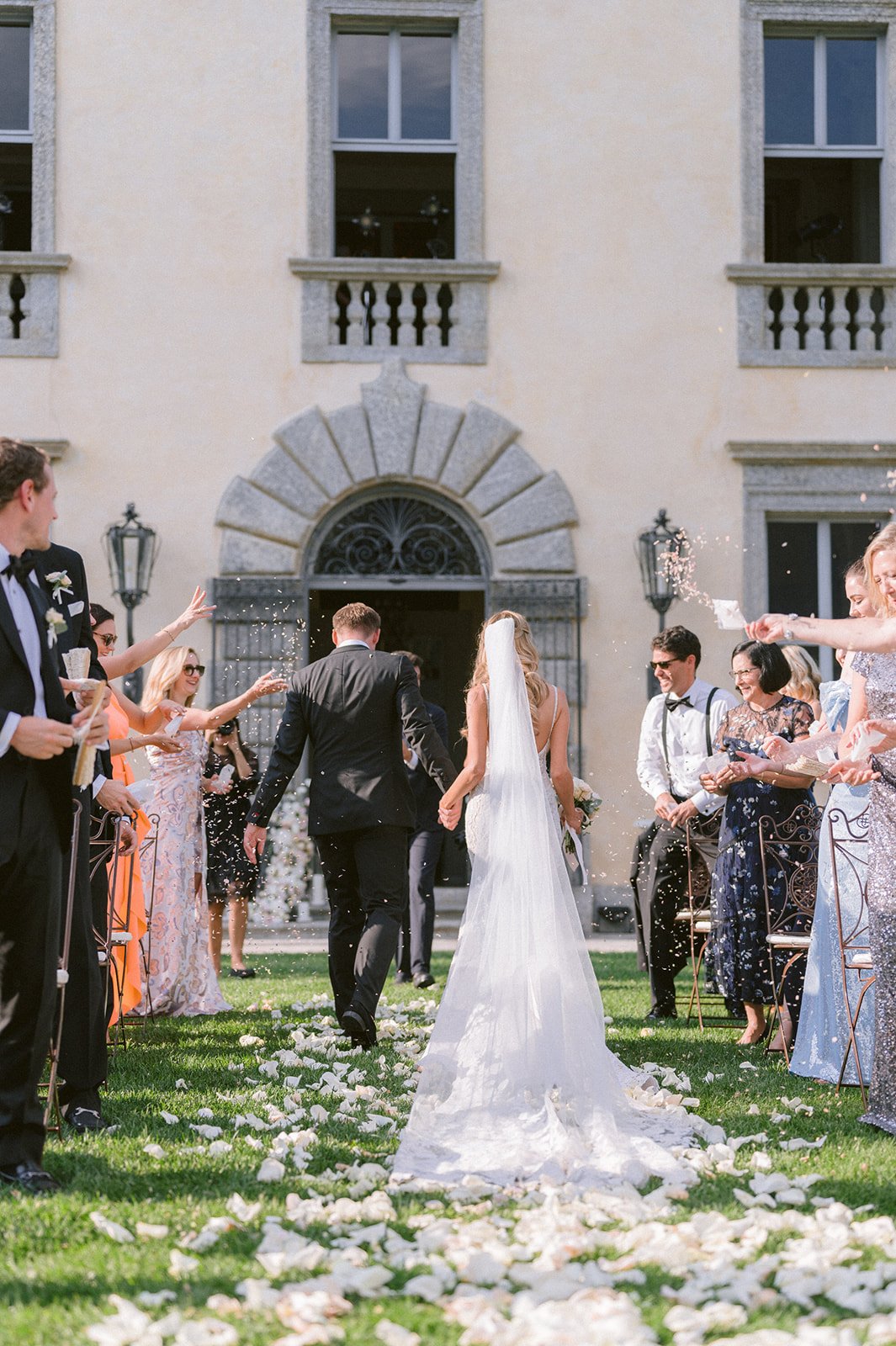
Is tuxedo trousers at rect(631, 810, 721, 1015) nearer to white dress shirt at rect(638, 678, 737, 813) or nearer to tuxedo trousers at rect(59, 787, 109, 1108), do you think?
white dress shirt at rect(638, 678, 737, 813)

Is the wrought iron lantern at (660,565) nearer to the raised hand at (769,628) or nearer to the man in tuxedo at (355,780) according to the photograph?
the man in tuxedo at (355,780)

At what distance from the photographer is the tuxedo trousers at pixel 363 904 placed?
6.53m

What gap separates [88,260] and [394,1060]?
8143mm

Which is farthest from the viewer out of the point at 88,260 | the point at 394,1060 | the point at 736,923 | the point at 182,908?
the point at 88,260

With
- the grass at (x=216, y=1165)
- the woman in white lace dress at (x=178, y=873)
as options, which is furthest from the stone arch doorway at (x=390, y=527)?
the grass at (x=216, y=1165)

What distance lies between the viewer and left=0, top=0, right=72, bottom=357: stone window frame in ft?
40.3

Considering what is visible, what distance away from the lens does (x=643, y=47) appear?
12578mm

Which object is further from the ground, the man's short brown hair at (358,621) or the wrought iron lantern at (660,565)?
the wrought iron lantern at (660,565)

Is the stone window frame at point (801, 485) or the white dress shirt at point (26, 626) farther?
the stone window frame at point (801, 485)

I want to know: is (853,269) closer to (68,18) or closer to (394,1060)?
(68,18)

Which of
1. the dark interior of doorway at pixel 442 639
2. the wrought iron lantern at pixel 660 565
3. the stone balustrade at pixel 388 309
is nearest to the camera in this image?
the wrought iron lantern at pixel 660 565

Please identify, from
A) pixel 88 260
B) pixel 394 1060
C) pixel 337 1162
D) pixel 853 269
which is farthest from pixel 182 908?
pixel 853 269

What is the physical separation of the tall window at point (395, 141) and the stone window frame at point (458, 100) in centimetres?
19

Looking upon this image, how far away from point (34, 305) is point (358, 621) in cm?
654
